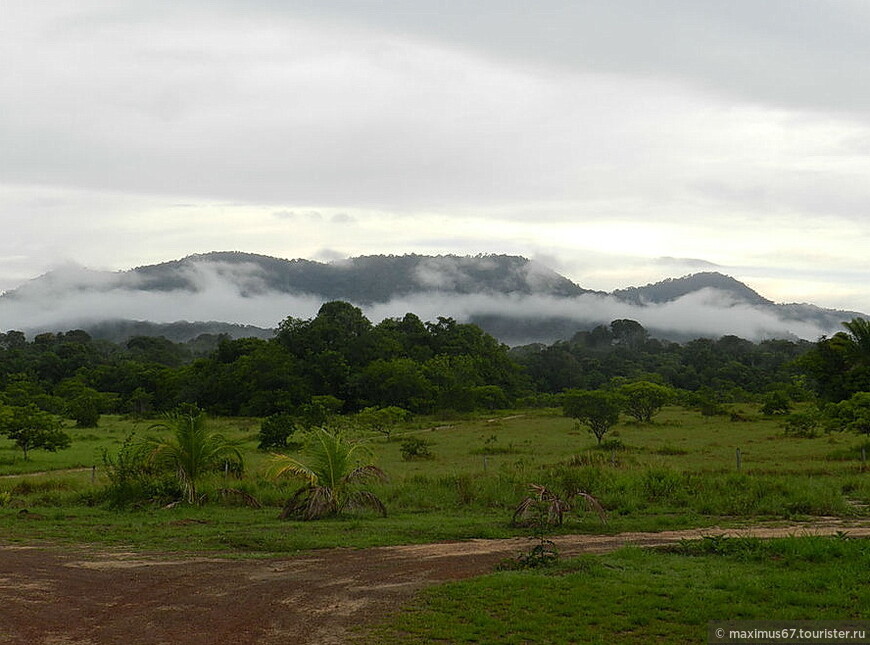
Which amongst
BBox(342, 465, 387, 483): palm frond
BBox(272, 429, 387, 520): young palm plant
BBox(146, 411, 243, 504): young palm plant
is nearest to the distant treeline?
BBox(146, 411, 243, 504): young palm plant

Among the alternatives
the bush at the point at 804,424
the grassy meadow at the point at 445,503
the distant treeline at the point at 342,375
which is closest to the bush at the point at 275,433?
the grassy meadow at the point at 445,503

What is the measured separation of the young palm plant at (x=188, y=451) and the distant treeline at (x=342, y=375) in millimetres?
35889

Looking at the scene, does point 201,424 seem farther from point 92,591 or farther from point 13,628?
point 13,628

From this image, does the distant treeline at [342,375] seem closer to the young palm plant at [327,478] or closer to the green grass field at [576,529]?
the green grass field at [576,529]

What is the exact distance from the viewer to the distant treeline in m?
68.7

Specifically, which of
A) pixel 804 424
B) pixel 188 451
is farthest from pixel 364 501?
pixel 804 424

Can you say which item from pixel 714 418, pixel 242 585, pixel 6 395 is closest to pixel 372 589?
pixel 242 585

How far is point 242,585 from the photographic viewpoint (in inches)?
414

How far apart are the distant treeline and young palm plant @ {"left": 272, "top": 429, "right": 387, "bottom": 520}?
39.3 m

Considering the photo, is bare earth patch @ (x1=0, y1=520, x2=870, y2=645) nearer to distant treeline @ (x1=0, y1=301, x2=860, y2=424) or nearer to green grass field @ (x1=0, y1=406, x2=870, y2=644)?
green grass field @ (x1=0, y1=406, x2=870, y2=644)

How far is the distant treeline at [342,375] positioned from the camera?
68.7m

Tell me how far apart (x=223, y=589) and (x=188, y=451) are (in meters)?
9.11

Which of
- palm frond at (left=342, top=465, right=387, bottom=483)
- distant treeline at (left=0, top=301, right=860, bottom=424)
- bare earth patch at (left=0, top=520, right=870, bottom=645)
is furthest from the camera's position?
distant treeline at (left=0, top=301, right=860, bottom=424)

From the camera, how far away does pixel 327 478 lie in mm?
17141
